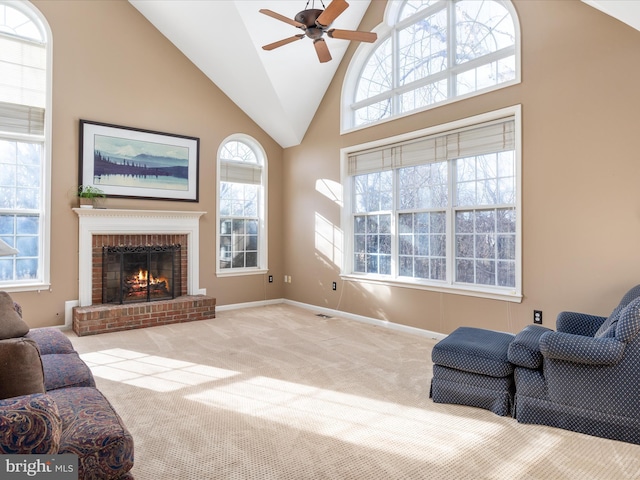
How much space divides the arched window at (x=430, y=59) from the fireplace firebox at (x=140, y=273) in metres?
3.34

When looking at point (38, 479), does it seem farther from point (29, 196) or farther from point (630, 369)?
point (29, 196)

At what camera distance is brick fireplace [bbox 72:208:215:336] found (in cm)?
495

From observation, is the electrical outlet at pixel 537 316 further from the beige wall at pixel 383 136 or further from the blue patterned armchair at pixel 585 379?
the blue patterned armchair at pixel 585 379

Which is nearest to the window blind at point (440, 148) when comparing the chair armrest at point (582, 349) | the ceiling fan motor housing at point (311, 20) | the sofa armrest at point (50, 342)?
the ceiling fan motor housing at point (311, 20)

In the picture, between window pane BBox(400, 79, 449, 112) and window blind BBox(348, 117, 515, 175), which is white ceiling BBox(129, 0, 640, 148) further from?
window pane BBox(400, 79, 449, 112)

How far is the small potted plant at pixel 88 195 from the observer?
16.5 ft

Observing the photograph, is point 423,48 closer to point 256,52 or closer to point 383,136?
point 383,136

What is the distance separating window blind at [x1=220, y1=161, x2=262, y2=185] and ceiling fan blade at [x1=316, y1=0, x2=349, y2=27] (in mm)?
3455

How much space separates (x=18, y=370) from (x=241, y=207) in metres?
5.31

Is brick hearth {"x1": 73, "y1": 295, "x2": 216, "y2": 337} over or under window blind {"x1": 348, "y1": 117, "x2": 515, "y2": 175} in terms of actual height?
under

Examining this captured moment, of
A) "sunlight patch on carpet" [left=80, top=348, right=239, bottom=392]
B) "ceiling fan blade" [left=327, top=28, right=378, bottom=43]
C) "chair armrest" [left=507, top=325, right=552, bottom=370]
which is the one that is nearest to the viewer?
"chair armrest" [left=507, top=325, right=552, bottom=370]

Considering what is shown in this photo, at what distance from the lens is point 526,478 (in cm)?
198

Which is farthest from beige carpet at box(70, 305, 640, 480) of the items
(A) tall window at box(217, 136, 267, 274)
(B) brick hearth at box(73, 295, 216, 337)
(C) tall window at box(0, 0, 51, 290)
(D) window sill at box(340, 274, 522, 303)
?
(A) tall window at box(217, 136, 267, 274)

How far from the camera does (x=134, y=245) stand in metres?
5.48
